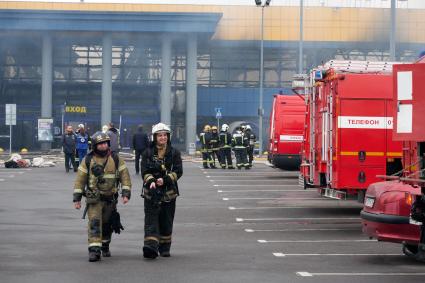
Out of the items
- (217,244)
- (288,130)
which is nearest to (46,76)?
(288,130)

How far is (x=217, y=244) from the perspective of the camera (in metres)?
13.7

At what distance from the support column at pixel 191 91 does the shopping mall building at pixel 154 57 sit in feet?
0.22

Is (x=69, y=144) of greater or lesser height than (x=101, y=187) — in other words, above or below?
above

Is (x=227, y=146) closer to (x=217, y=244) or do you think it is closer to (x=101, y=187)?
(x=217, y=244)

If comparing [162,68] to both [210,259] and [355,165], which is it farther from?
[210,259]

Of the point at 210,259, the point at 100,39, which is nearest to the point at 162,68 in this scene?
the point at 100,39

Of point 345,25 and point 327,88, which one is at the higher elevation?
point 345,25

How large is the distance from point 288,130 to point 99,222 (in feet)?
52.2

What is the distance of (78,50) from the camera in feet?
214

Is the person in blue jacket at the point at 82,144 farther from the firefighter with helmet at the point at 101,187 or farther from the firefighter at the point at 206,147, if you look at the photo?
the firefighter with helmet at the point at 101,187

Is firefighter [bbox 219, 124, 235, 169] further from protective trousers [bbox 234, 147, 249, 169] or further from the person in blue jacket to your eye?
the person in blue jacket

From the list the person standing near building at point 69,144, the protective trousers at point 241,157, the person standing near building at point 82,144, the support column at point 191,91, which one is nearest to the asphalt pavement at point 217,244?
the person standing near building at point 82,144

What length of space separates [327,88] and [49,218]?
5401 mm

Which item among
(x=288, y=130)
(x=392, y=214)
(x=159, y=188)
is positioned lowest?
(x=392, y=214)
